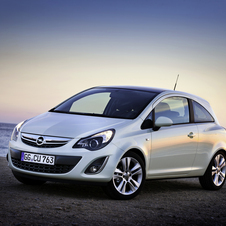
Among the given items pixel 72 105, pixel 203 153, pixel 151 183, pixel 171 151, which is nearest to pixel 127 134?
pixel 171 151

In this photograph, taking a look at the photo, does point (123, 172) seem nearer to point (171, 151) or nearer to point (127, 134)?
point (127, 134)

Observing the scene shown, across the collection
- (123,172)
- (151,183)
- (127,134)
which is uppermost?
(127,134)

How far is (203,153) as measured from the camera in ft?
25.5

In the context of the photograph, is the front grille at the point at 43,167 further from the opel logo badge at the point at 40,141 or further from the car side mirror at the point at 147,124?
the car side mirror at the point at 147,124

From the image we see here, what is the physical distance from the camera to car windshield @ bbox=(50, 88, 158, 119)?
6.79m

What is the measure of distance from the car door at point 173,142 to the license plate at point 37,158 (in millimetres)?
1619

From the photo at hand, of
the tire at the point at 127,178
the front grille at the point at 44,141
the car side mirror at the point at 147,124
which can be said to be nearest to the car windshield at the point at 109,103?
the car side mirror at the point at 147,124

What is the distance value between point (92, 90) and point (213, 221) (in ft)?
11.8

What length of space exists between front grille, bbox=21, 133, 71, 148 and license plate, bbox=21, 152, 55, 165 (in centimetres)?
14

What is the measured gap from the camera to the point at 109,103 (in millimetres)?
7500

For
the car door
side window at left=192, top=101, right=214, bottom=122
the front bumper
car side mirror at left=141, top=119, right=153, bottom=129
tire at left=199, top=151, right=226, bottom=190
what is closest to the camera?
the front bumper

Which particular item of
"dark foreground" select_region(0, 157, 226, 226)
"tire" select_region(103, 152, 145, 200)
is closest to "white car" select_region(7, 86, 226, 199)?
"tire" select_region(103, 152, 145, 200)

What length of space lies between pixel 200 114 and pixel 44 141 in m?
3.38

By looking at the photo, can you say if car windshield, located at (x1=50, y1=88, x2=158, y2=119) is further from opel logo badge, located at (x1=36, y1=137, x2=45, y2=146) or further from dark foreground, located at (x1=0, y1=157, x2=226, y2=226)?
dark foreground, located at (x1=0, y1=157, x2=226, y2=226)
